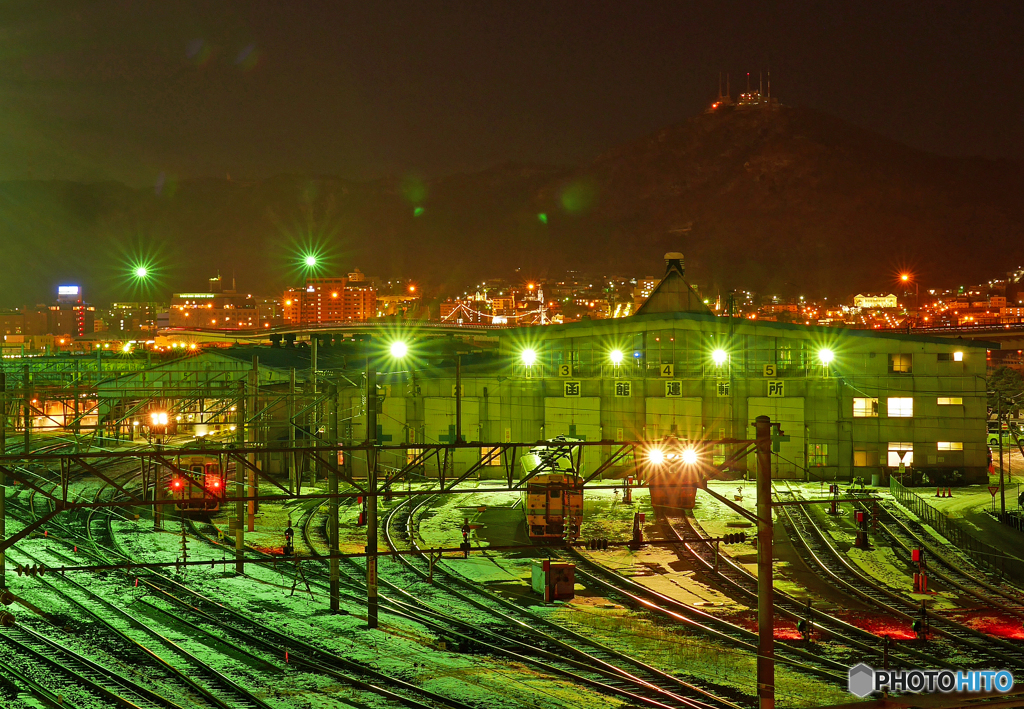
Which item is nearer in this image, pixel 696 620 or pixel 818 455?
pixel 696 620

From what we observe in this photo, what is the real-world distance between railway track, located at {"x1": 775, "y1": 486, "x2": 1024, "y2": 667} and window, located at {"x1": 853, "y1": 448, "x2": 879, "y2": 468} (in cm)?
726

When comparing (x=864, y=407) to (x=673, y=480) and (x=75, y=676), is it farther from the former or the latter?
(x=75, y=676)

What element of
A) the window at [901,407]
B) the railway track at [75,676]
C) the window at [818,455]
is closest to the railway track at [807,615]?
the railway track at [75,676]

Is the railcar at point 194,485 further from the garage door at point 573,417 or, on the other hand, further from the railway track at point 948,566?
the railway track at point 948,566

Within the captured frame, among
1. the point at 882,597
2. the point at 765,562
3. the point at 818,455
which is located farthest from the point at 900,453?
the point at 765,562

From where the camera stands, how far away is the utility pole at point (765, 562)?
1063 centimetres

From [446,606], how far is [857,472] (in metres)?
23.8

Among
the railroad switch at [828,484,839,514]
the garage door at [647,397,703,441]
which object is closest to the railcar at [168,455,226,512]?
the garage door at [647,397,703,441]

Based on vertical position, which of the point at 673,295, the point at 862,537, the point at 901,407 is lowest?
the point at 862,537

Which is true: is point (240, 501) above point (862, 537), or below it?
above

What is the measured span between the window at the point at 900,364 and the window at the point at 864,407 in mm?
1502

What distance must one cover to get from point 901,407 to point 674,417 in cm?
937

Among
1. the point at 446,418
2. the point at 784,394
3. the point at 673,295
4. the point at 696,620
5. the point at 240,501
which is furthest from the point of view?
the point at 673,295

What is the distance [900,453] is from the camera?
37188 millimetres
